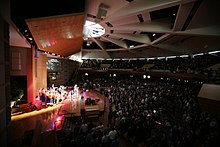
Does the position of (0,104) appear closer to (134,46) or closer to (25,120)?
(25,120)

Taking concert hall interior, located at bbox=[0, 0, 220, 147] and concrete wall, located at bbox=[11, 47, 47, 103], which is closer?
concert hall interior, located at bbox=[0, 0, 220, 147]

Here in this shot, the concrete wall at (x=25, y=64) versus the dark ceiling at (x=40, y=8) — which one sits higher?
the dark ceiling at (x=40, y=8)

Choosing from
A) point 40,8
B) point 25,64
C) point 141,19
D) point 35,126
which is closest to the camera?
point 40,8

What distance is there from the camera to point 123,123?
835 cm

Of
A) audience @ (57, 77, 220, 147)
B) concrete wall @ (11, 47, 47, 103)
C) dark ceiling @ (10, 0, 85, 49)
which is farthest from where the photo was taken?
concrete wall @ (11, 47, 47, 103)

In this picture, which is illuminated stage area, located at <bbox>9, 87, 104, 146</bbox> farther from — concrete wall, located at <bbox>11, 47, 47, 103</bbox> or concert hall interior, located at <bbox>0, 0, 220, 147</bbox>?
concrete wall, located at <bbox>11, 47, 47, 103</bbox>

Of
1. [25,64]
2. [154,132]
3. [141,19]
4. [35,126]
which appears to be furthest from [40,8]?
[141,19]

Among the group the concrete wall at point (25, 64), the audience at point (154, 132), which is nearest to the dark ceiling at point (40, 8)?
the concrete wall at point (25, 64)

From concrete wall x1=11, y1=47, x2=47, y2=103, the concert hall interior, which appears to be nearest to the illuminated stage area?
the concert hall interior

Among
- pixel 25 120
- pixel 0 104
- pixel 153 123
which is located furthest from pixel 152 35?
pixel 0 104

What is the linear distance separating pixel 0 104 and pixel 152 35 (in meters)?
19.2

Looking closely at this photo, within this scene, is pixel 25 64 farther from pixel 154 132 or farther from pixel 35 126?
pixel 154 132

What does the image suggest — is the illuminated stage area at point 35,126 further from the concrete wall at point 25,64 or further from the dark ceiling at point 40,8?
the dark ceiling at point 40,8

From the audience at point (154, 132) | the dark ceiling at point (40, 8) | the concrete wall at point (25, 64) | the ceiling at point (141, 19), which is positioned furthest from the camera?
the concrete wall at point (25, 64)
